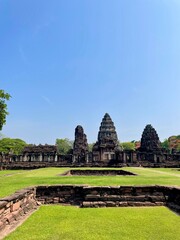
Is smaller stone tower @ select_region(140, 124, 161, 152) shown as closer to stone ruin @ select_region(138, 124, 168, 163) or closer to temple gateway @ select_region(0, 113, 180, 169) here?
stone ruin @ select_region(138, 124, 168, 163)

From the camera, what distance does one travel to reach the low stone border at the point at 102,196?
6.76 meters

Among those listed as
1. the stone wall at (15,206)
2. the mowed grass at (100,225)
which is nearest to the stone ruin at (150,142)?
the mowed grass at (100,225)

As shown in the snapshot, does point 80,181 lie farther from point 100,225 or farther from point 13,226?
point 13,226

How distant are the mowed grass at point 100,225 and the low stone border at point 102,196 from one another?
1.78ft

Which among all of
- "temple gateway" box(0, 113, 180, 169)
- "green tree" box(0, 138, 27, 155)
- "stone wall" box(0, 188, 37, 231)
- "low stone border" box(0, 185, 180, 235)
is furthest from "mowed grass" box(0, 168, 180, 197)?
"green tree" box(0, 138, 27, 155)

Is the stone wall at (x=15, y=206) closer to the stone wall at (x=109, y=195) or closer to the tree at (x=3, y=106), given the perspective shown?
the stone wall at (x=109, y=195)

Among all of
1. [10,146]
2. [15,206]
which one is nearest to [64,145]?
[10,146]

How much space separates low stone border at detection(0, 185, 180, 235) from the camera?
6.76 metres

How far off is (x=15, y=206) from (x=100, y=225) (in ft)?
8.12

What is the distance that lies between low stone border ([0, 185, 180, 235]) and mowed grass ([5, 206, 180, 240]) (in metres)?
0.54

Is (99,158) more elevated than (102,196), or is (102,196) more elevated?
(99,158)

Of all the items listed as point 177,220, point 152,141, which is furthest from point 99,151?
point 177,220

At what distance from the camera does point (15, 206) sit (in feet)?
18.4

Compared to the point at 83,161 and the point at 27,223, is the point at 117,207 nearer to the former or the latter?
the point at 27,223
